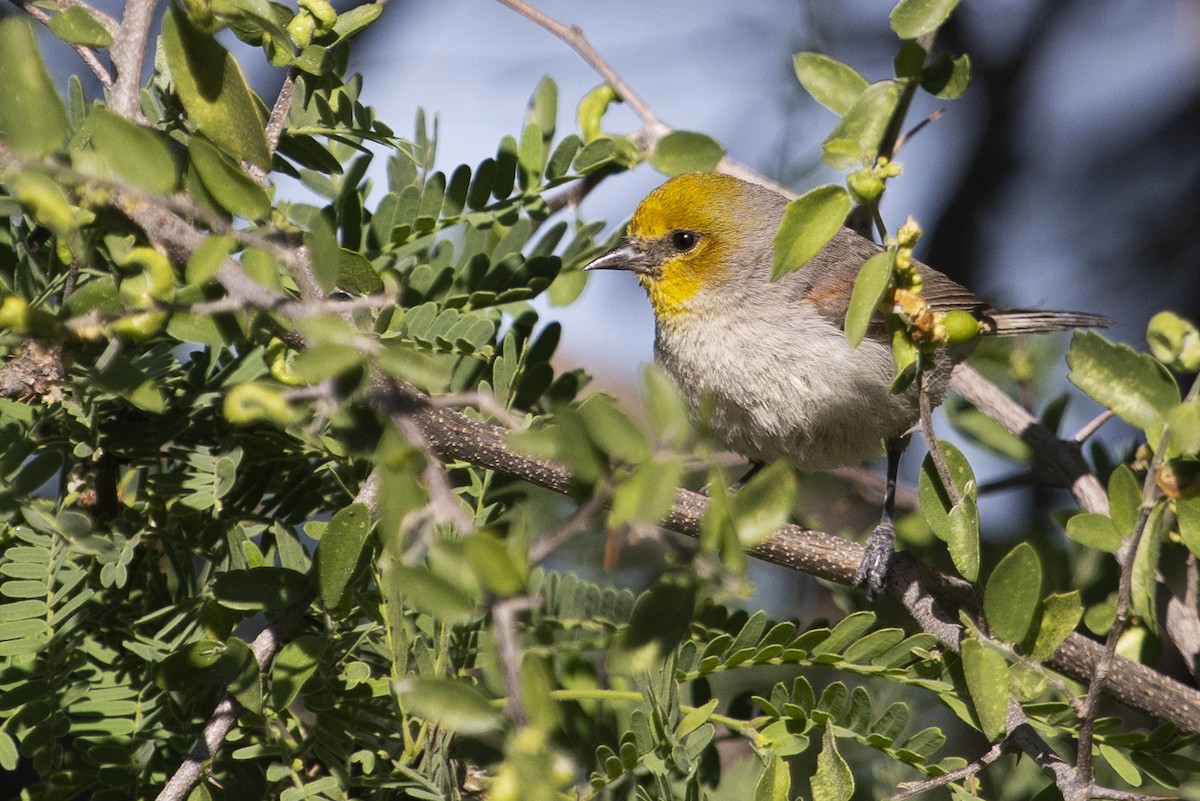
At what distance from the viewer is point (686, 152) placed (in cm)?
228

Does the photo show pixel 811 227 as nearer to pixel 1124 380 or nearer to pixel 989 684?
pixel 1124 380

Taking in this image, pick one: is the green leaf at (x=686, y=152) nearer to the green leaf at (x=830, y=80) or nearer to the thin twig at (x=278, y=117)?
the green leaf at (x=830, y=80)

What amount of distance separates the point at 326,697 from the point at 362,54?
3.50 meters

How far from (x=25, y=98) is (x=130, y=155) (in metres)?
0.11

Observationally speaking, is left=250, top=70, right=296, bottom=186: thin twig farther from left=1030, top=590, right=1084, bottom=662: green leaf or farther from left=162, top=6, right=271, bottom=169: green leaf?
left=1030, top=590, right=1084, bottom=662: green leaf

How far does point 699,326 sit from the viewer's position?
11.2 feet

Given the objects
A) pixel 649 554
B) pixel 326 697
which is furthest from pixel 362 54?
pixel 326 697

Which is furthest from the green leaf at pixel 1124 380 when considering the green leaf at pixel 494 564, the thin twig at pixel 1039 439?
the green leaf at pixel 494 564

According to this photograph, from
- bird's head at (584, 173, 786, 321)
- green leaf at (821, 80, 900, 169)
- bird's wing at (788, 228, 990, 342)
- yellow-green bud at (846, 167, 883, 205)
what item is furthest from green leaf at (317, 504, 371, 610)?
bird's head at (584, 173, 786, 321)

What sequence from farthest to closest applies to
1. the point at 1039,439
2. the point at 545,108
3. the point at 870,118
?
the point at 1039,439, the point at 545,108, the point at 870,118

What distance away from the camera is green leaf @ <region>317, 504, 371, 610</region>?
5.28 ft

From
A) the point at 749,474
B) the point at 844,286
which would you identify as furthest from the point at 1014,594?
the point at 749,474

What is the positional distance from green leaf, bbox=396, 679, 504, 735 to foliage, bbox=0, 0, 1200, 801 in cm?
13

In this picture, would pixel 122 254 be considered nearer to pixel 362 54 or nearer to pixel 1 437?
pixel 1 437
